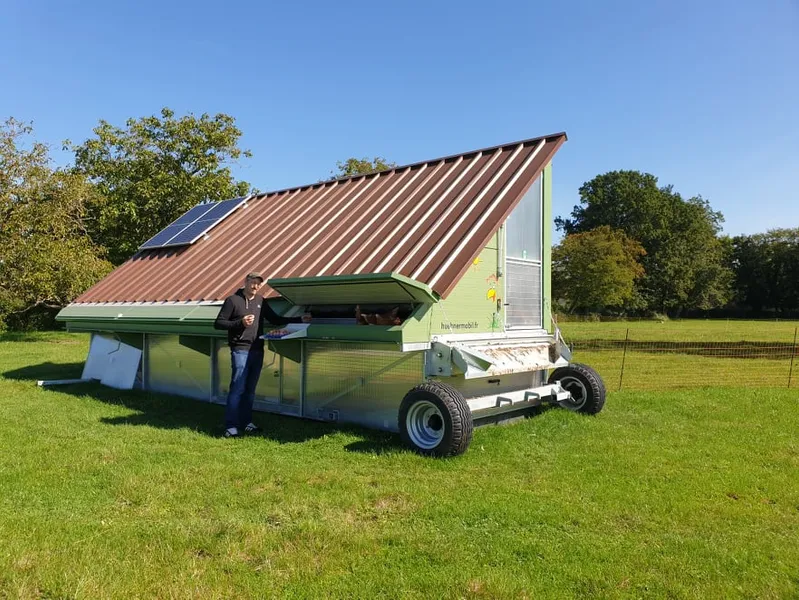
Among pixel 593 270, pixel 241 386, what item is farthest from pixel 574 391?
pixel 593 270

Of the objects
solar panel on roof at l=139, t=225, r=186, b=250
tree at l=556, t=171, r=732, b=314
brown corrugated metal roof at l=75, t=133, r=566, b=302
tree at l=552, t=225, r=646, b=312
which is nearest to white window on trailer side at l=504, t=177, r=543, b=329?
brown corrugated metal roof at l=75, t=133, r=566, b=302

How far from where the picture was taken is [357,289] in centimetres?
730

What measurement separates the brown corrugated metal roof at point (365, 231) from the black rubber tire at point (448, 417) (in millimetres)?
1209

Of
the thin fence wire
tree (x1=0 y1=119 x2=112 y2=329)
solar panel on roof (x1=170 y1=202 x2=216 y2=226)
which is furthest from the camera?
tree (x1=0 y1=119 x2=112 y2=329)

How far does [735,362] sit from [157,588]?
1735 centimetres

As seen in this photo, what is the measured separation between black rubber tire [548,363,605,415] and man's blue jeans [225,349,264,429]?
183 inches

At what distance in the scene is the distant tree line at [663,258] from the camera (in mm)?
52281

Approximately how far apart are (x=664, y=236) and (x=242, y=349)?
6221 centimetres

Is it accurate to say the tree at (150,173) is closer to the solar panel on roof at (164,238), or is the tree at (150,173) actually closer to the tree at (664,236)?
the solar panel on roof at (164,238)

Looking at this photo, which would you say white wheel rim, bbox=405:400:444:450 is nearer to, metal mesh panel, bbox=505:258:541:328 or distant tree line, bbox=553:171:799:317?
metal mesh panel, bbox=505:258:541:328

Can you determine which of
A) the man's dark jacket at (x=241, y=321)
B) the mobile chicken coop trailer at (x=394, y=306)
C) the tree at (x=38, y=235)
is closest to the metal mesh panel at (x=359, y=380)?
the mobile chicken coop trailer at (x=394, y=306)

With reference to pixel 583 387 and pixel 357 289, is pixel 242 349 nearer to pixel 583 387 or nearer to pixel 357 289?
pixel 357 289

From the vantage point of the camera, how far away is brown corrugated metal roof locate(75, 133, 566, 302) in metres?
8.05

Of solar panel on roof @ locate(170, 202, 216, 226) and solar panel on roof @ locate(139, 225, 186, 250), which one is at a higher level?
solar panel on roof @ locate(170, 202, 216, 226)
